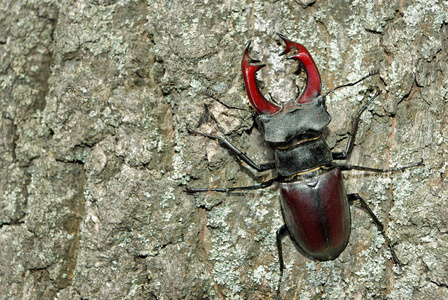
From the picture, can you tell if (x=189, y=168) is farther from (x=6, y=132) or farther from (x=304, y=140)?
(x=6, y=132)

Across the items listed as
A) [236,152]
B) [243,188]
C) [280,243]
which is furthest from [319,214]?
[236,152]

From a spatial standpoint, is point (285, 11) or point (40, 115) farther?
point (40, 115)

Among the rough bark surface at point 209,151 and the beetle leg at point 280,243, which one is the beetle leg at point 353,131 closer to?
the rough bark surface at point 209,151

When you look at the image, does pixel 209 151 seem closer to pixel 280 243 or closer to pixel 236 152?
pixel 236 152

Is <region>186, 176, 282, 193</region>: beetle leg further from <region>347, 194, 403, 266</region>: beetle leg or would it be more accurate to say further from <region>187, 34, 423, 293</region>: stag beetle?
<region>347, 194, 403, 266</region>: beetle leg

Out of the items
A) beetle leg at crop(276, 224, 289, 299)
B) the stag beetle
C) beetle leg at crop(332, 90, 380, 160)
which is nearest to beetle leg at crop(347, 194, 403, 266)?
the stag beetle

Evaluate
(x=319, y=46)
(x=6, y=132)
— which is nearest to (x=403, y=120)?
(x=319, y=46)

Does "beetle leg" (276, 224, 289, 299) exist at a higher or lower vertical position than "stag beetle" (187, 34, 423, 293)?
lower
